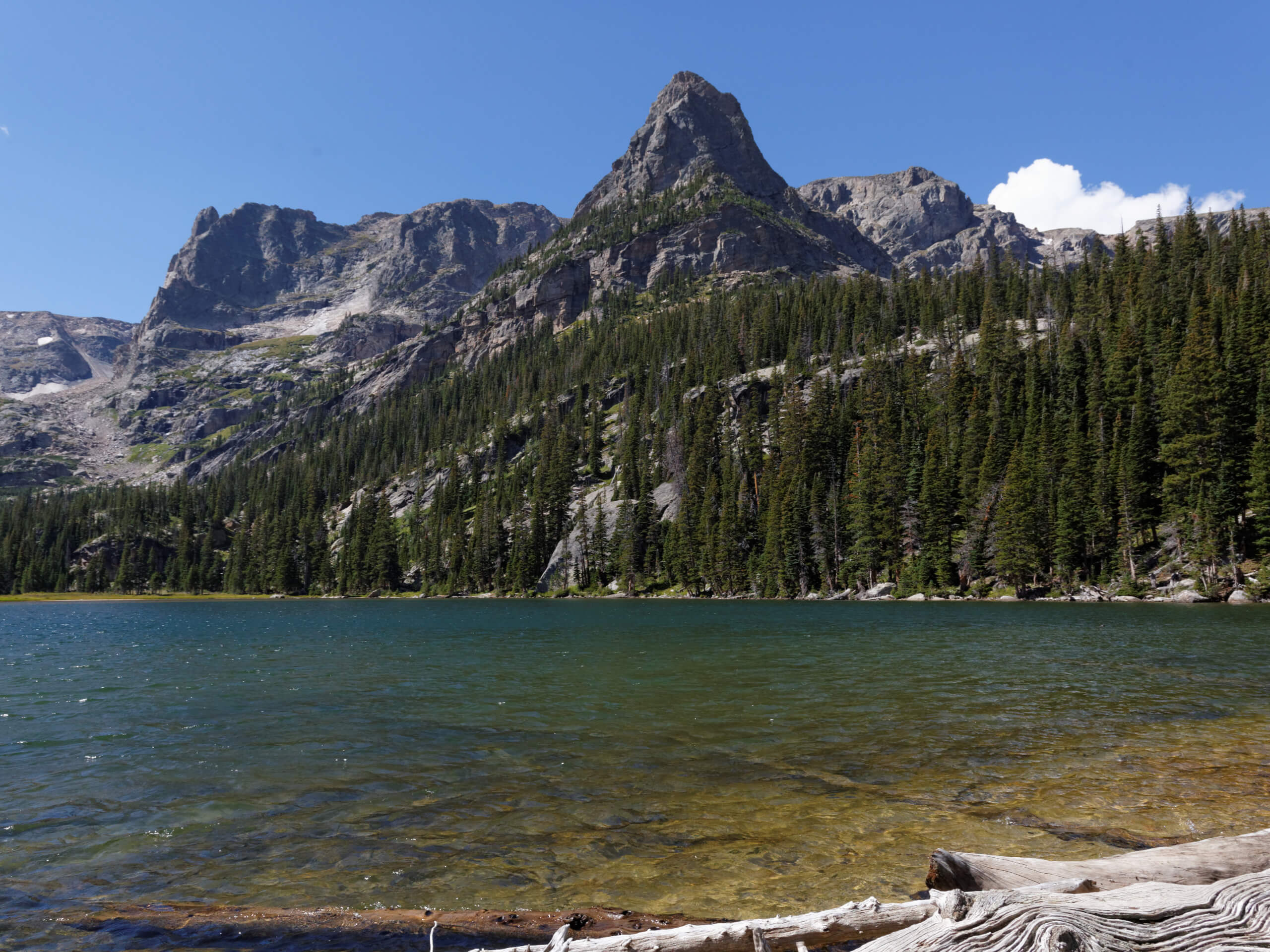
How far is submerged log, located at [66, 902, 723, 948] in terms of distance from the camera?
7488 millimetres

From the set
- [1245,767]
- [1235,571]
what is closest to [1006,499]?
[1235,571]

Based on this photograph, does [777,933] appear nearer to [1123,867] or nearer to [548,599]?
[1123,867]

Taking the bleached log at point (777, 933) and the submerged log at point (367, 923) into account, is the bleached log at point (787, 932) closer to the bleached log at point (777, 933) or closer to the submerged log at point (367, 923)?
the bleached log at point (777, 933)

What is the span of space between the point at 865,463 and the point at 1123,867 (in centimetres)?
11483

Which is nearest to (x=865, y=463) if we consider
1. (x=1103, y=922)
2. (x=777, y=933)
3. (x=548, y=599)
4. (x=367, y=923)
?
(x=548, y=599)

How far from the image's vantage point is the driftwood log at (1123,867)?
15.7ft

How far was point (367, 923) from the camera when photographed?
8195mm

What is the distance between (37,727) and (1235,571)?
94.0m

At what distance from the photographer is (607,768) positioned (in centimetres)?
1507

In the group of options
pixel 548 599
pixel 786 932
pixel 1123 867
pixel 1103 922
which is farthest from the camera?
pixel 548 599

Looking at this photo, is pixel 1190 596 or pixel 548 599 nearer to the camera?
pixel 1190 596

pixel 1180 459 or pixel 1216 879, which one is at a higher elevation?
pixel 1180 459

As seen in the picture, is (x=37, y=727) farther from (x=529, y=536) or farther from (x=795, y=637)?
(x=529, y=536)

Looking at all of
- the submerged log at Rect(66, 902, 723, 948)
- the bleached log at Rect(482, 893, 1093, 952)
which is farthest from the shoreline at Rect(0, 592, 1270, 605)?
the bleached log at Rect(482, 893, 1093, 952)
